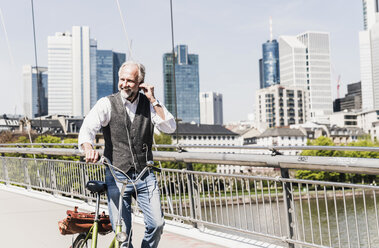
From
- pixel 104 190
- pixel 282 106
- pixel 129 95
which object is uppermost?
pixel 282 106

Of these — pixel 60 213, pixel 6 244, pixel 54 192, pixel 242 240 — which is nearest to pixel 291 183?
pixel 242 240

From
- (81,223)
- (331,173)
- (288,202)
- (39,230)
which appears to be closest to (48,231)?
(39,230)

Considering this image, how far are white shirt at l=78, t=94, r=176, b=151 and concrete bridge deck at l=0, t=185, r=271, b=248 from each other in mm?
2420

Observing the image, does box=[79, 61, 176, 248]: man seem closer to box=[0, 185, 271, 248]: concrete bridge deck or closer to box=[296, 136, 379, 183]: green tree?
box=[0, 185, 271, 248]: concrete bridge deck

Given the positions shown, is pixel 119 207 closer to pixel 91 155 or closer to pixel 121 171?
pixel 121 171

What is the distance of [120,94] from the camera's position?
3.73 metres

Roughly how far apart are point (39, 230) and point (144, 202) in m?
3.70

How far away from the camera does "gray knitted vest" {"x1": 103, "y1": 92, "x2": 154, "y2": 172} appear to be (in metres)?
3.65

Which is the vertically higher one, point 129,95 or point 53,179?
point 129,95

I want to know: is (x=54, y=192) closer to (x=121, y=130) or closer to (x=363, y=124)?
(x=121, y=130)

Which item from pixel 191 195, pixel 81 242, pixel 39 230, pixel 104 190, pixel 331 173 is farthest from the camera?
pixel 331 173

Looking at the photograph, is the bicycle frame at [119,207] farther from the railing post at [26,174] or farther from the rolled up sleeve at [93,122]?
the railing post at [26,174]

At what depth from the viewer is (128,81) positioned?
12.1 feet

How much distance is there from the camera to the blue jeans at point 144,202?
3639 mm
